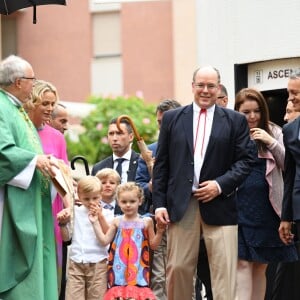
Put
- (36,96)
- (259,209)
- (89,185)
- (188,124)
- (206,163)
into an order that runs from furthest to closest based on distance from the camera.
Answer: (89,185) → (259,209) → (36,96) → (188,124) → (206,163)

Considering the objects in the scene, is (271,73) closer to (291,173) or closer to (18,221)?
(291,173)

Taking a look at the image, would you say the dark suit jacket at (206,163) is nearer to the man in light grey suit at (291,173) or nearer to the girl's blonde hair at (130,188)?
the man in light grey suit at (291,173)

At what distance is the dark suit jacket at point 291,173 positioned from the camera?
941cm

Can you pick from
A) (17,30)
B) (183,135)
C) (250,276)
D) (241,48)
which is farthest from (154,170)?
(17,30)

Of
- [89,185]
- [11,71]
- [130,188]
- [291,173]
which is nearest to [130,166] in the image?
[89,185]

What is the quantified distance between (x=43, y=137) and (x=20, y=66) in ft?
4.26

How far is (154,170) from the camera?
395 inches

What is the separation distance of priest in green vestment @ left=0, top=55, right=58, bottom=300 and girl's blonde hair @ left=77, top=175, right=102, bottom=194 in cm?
173

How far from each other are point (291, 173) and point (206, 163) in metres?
0.67

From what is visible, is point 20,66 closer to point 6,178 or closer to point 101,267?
point 6,178

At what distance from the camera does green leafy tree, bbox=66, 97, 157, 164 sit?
3044 centimetres

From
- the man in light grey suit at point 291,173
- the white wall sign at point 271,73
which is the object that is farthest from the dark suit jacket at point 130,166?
the man in light grey suit at point 291,173

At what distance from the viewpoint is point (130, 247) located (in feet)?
35.5

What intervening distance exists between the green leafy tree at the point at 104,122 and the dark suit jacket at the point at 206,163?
2009 centimetres
